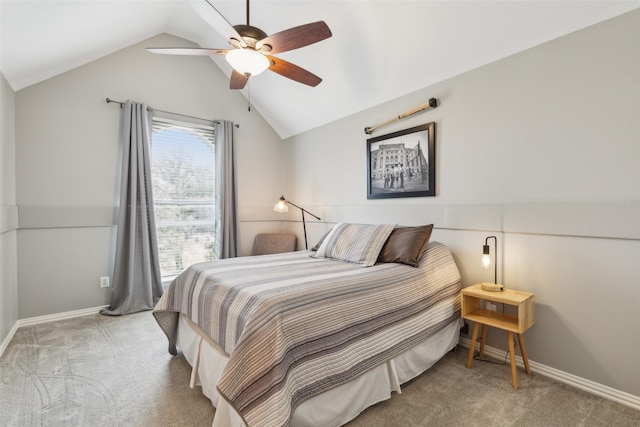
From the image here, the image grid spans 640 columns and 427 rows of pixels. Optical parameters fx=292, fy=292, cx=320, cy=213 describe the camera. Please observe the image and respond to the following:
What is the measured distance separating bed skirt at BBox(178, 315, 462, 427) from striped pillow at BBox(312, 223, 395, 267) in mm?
726

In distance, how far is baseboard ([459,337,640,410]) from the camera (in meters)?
1.69

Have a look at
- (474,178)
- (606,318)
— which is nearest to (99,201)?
(474,178)

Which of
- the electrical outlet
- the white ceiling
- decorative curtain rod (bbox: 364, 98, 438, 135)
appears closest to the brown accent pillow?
decorative curtain rod (bbox: 364, 98, 438, 135)

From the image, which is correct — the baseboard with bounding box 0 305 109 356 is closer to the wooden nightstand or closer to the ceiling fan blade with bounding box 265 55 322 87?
the ceiling fan blade with bounding box 265 55 322 87

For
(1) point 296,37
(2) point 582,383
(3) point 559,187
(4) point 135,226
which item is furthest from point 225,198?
(2) point 582,383

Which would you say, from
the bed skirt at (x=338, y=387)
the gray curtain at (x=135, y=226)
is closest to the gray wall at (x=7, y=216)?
the gray curtain at (x=135, y=226)

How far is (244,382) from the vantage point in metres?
1.24

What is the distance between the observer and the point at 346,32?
2.63 m

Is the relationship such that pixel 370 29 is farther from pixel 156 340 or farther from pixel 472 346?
pixel 156 340

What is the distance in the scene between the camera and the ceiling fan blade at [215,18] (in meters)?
1.60

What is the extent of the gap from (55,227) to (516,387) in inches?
164

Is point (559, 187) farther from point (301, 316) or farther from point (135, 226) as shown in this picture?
point (135, 226)

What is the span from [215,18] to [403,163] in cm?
194

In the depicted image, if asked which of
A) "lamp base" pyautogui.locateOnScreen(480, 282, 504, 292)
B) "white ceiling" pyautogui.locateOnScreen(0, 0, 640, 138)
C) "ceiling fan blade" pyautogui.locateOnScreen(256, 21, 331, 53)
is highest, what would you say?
"white ceiling" pyautogui.locateOnScreen(0, 0, 640, 138)
